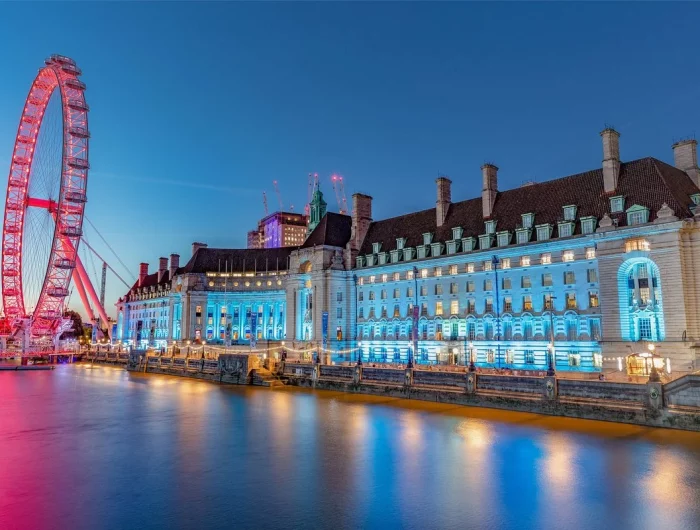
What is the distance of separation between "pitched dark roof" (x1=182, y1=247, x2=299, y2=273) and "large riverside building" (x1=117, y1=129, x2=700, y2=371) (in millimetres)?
38855

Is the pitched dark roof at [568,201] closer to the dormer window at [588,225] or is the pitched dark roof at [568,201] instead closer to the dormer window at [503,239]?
the dormer window at [588,225]

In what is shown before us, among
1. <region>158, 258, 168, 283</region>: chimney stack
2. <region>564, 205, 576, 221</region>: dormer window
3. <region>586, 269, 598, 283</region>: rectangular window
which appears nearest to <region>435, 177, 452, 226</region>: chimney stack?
<region>564, 205, 576, 221</region>: dormer window

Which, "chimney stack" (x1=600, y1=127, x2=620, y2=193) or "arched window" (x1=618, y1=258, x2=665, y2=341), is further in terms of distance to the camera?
"chimney stack" (x1=600, y1=127, x2=620, y2=193)

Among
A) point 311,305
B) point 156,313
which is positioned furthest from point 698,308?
point 156,313

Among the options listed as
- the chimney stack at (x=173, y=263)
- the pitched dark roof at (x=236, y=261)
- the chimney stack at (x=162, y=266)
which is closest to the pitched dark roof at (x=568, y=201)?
the pitched dark roof at (x=236, y=261)

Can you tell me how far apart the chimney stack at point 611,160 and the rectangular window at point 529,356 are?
2054 cm

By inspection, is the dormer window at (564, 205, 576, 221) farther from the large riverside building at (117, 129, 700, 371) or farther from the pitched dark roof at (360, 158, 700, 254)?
the pitched dark roof at (360, 158, 700, 254)

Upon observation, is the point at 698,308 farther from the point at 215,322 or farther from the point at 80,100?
the point at 215,322

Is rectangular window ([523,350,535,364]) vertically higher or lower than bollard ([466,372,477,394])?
higher

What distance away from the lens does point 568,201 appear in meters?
66.2

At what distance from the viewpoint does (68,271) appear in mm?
103125

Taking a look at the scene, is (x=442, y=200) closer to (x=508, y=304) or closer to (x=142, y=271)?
(x=508, y=304)

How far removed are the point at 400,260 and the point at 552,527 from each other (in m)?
68.3

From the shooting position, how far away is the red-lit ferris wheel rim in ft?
314
